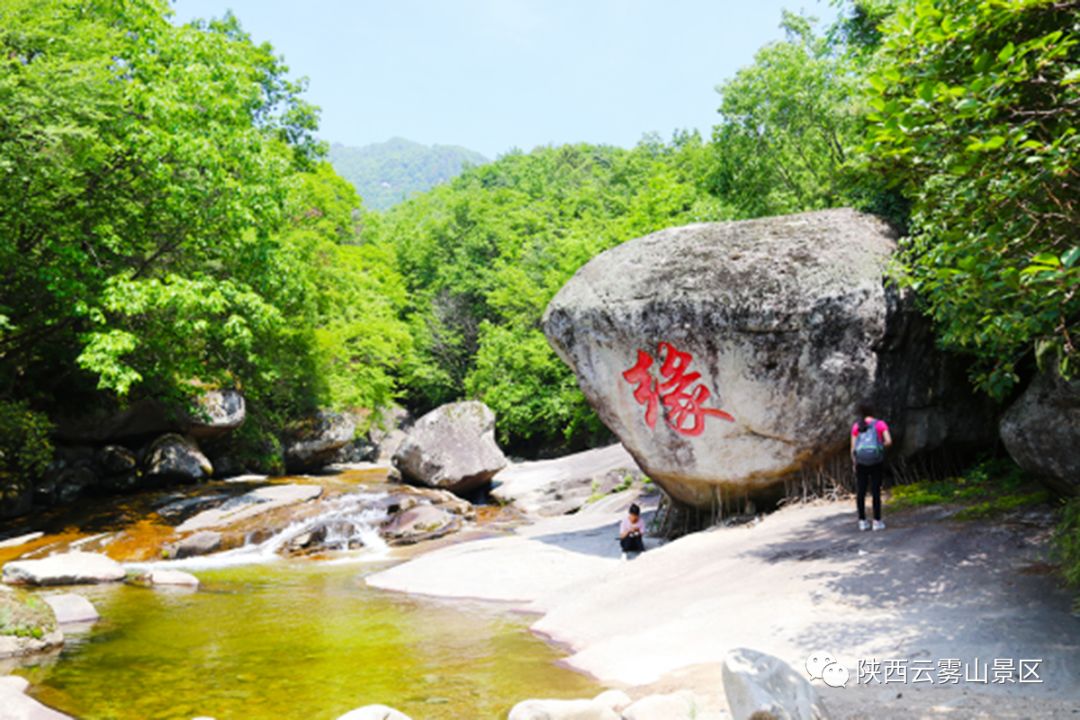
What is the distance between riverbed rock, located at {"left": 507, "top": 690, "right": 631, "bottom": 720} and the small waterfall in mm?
10981

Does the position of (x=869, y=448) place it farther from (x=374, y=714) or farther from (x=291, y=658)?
(x=291, y=658)

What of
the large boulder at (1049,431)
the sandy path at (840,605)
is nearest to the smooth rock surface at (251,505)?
the sandy path at (840,605)

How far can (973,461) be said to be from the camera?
12586 millimetres

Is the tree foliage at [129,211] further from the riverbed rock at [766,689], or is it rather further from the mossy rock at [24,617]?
the riverbed rock at [766,689]

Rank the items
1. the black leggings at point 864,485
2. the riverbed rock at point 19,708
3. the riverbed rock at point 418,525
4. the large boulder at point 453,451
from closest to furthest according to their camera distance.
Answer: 1. the riverbed rock at point 19,708
2. the black leggings at point 864,485
3. the riverbed rock at point 418,525
4. the large boulder at point 453,451

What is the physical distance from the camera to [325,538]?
18000 millimetres

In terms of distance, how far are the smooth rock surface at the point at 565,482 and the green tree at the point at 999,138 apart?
15.1m

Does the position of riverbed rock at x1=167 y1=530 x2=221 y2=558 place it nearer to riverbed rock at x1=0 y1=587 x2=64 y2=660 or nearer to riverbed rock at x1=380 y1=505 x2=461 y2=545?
riverbed rock at x1=380 y1=505 x2=461 y2=545

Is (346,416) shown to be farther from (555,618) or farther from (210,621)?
(555,618)

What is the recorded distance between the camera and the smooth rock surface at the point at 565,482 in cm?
2152

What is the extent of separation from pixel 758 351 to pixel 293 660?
7986mm

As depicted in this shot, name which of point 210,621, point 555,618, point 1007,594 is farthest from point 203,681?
point 1007,594

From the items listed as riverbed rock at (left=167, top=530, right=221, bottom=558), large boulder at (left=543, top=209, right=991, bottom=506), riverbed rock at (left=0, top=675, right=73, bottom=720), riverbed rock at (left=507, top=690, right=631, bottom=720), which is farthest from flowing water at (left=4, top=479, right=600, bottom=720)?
large boulder at (left=543, top=209, right=991, bottom=506)

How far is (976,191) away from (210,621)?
1093cm
